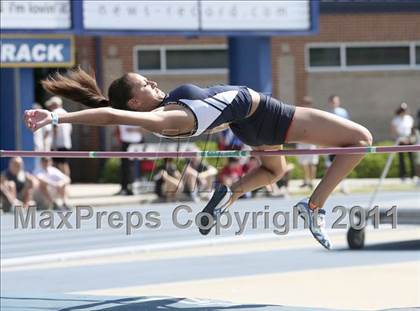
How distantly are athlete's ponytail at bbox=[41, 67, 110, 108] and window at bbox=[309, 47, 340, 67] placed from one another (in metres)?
21.9

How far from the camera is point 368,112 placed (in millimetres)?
29734

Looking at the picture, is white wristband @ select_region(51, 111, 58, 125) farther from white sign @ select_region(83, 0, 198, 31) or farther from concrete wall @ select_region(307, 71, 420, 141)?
concrete wall @ select_region(307, 71, 420, 141)

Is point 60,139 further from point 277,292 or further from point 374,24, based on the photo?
point 374,24

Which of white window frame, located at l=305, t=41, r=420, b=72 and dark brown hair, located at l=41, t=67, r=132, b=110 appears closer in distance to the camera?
dark brown hair, located at l=41, t=67, r=132, b=110

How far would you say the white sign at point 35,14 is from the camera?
1878 centimetres

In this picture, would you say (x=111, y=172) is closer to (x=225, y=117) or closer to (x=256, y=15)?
(x=256, y=15)

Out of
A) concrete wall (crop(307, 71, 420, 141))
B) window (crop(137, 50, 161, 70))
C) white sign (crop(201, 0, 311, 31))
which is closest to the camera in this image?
white sign (crop(201, 0, 311, 31))

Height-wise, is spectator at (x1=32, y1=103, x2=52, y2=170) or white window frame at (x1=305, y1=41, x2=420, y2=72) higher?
white window frame at (x1=305, y1=41, x2=420, y2=72)

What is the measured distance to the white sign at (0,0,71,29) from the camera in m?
18.8

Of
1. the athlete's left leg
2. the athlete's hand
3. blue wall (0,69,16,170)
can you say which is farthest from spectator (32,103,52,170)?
the athlete's hand

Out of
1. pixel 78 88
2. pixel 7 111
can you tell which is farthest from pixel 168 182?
pixel 78 88

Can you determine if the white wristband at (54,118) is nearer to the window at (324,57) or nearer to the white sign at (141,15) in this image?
the white sign at (141,15)

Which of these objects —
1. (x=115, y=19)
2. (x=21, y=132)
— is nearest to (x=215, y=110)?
(x=115, y=19)

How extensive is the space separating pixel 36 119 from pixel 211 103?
3.96 ft
